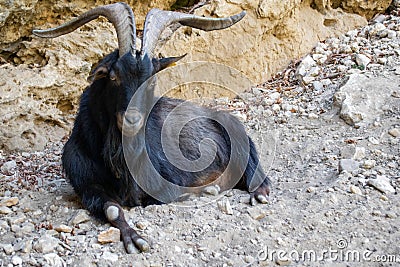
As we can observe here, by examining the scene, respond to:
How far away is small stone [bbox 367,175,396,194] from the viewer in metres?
4.23

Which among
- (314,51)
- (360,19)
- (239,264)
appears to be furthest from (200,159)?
(360,19)

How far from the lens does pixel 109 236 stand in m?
3.71

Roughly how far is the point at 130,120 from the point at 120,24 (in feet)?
2.63

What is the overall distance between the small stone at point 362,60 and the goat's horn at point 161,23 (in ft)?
9.29

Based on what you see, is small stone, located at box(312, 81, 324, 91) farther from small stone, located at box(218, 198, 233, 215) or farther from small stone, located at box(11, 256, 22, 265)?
small stone, located at box(11, 256, 22, 265)

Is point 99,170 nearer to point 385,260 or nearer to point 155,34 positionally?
point 155,34

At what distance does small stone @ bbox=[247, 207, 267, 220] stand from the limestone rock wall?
291 cm

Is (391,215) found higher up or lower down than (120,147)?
lower down

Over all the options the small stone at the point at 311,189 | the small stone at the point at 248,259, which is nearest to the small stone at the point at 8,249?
the small stone at the point at 248,259

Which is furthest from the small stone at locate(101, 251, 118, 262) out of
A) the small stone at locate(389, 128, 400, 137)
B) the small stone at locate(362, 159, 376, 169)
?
the small stone at locate(389, 128, 400, 137)

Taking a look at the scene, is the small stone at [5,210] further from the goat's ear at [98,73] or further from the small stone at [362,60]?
the small stone at [362,60]

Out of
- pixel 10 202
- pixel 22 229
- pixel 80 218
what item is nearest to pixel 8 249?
pixel 22 229

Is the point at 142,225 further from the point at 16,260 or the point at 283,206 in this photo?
the point at 283,206

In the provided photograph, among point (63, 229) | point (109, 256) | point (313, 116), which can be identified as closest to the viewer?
point (109, 256)
